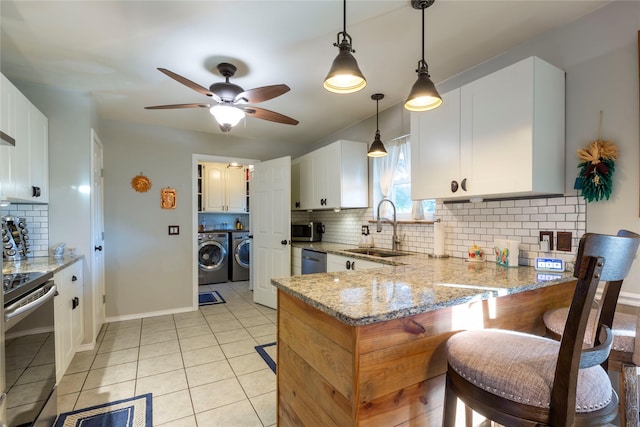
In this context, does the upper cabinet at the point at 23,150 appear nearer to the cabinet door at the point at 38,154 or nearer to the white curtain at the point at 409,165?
the cabinet door at the point at 38,154

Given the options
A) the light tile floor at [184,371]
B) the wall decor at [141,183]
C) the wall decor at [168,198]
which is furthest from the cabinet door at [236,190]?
the light tile floor at [184,371]

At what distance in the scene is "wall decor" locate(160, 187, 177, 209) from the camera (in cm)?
387

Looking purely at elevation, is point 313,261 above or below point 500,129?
below

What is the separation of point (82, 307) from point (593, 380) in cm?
355

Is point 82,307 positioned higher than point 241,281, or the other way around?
point 82,307

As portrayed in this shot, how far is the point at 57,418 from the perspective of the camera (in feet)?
6.07

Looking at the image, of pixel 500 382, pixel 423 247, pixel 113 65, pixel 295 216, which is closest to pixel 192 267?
pixel 295 216

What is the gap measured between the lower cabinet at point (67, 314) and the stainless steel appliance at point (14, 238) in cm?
40

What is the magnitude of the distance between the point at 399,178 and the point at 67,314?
3185 mm

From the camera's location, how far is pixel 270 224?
422 centimetres

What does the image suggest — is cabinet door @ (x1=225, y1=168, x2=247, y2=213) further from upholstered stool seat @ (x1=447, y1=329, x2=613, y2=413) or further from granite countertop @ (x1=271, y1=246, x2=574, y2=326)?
upholstered stool seat @ (x1=447, y1=329, x2=613, y2=413)

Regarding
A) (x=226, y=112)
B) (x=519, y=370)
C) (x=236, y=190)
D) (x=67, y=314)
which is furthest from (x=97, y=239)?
(x=519, y=370)

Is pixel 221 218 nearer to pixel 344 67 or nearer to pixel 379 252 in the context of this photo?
pixel 379 252

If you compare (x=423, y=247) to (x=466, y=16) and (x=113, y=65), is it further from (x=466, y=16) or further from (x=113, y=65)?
(x=113, y=65)
